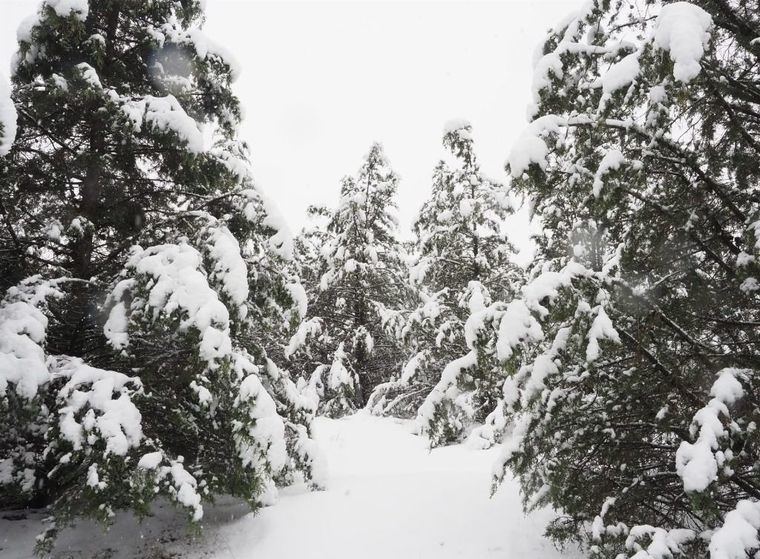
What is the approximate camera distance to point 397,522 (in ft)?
21.2

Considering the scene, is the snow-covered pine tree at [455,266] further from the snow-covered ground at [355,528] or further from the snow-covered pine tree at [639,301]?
the snow-covered pine tree at [639,301]

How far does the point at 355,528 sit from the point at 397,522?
1.94ft

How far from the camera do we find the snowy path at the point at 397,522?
19.1 ft

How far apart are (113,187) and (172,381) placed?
339cm

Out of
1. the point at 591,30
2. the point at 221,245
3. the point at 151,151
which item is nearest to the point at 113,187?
the point at 151,151

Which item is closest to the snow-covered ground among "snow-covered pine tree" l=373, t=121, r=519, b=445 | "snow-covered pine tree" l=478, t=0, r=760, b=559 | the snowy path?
the snowy path

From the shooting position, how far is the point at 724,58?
4816mm

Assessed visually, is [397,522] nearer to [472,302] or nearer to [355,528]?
[355,528]

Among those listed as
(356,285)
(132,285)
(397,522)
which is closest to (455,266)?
(356,285)

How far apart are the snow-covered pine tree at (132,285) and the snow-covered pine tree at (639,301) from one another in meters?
3.24

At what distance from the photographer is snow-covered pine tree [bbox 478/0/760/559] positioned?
371 cm

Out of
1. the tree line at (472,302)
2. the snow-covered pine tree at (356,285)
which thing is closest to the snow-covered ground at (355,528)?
the tree line at (472,302)

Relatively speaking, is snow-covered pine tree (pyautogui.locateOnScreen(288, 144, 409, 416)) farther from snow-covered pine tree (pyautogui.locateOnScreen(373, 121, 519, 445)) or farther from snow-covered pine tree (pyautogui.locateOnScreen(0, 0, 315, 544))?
snow-covered pine tree (pyautogui.locateOnScreen(0, 0, 315, 544))

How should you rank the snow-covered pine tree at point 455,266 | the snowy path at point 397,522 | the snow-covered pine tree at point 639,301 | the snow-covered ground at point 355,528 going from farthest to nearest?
the snow-covered pine tree at point 455,266 < the snowy path at point 397,522 < the snow-covered ground at point 355,528 < the snow-covered pine tree at point 639,301
